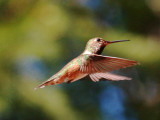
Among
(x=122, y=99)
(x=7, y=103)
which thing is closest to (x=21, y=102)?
(x=7, y=103)

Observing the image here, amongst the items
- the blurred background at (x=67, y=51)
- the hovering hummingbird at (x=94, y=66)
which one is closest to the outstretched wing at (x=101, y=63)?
the hovering hummingbird at (x=94, y=66)

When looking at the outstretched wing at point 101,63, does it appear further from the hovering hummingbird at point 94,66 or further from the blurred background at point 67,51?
the blurred background at point 67,51

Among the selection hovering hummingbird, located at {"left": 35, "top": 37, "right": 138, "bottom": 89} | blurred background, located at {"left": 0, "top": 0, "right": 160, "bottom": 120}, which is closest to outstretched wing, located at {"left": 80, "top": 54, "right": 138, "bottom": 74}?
hovering hummingbird, located at {"left": 35, "top": 37, "right": 138, "bottom": 89}

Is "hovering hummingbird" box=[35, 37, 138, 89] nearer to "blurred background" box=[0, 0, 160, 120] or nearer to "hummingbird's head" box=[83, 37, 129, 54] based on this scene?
"hummingbird's head" box=[83, 37, 129, 54]

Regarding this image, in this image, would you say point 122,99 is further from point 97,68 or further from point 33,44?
point 97,68

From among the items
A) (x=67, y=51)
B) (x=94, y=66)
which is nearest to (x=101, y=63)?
(x=94, y=66)

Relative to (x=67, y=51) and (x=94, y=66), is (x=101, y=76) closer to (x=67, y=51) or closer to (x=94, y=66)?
(x=94, y=66)

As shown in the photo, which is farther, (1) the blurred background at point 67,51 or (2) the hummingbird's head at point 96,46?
(1) the blurred background at point 67,51
